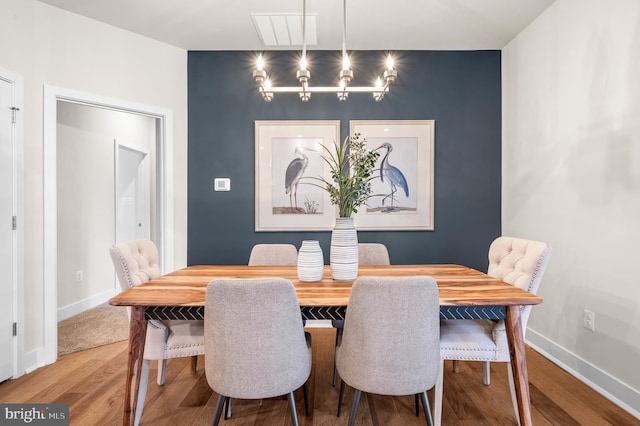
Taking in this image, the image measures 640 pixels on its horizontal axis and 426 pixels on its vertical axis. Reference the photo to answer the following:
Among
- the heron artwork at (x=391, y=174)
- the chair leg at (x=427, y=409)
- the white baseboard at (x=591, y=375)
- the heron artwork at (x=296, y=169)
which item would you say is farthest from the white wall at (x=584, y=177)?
the heron artwork at (x=296, y=169)

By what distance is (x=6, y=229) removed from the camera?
2.12 m

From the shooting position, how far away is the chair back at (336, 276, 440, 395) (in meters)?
1.22

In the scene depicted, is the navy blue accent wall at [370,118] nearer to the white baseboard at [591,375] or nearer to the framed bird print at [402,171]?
the framed bird print at [402,171]

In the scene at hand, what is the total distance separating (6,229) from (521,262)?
3254mm

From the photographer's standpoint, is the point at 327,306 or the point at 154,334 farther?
the point at 154,334

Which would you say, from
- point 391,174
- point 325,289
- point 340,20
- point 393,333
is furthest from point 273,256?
point 340,20

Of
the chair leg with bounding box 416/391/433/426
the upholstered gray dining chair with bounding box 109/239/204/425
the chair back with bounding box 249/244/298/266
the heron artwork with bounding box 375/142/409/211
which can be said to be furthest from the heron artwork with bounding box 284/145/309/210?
the chair leg with bounding box 416/391/433/426

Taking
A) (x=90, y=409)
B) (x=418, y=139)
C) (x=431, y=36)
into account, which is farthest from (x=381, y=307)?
(x=431, y=36)

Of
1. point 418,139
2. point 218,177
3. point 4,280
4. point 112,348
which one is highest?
point 418,139

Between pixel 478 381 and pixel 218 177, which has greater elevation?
pixel 218 177

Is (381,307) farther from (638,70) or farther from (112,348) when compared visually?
(112,348)

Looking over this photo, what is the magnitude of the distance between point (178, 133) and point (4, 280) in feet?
5.63

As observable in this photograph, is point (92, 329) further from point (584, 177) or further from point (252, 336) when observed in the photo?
point (584, 177)

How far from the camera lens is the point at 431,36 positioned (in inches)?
113
